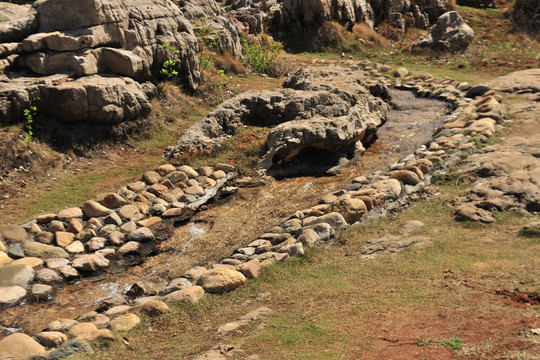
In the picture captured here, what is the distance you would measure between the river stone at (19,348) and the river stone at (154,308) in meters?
1.48

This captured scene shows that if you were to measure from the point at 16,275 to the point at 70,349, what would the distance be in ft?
11.7

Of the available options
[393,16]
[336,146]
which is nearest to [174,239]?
[336,146]

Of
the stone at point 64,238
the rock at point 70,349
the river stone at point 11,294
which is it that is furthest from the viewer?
the stone at point 64,238

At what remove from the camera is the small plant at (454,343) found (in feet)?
18.5

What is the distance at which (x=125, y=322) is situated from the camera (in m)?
7.48

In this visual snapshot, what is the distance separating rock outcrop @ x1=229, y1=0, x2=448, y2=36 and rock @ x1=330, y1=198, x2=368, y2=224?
1878cm

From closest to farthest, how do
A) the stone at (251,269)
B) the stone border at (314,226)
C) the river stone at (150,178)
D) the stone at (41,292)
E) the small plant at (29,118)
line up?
the stone border at (314,226), the stone at (251,269), the stone at (41,292), the river stone at (150,178), the small plant at (29,118)

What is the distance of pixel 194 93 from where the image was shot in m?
18.8

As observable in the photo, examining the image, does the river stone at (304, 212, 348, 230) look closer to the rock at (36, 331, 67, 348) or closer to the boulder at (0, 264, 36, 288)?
the rock at (36, 331, 67, 348)

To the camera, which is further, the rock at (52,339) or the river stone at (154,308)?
the river stone at (154,308)

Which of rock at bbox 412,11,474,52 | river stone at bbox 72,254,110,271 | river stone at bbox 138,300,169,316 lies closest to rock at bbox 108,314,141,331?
river stone at bbox 138,300,169,316

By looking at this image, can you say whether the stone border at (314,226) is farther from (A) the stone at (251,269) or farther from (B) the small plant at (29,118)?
(B) the small plant at (29,118)

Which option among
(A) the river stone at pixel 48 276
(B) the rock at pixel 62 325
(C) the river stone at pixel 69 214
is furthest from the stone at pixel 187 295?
(C) the river stone at pixel 69 214

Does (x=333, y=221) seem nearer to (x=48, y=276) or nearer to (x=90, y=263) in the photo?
(x=90, y=263)
